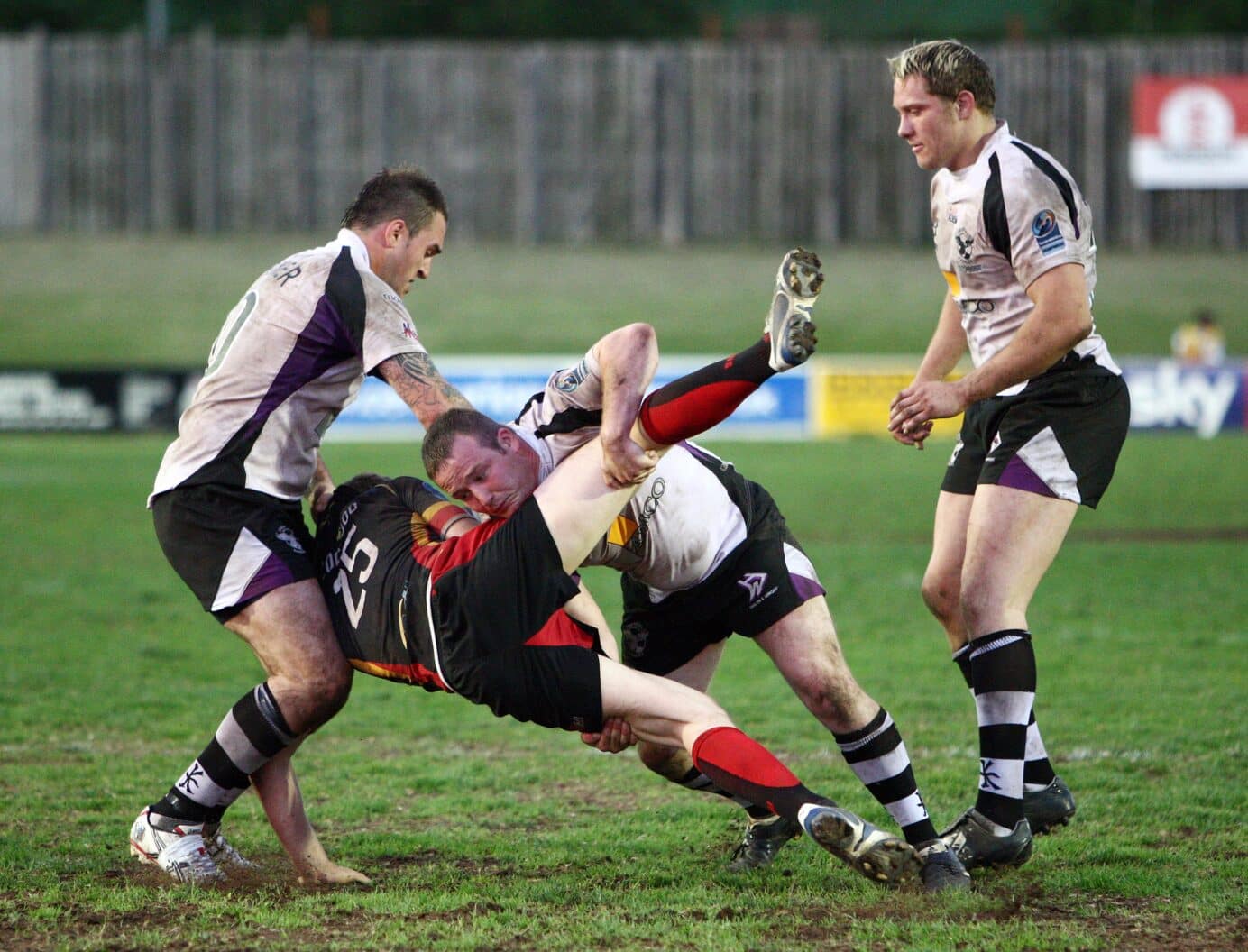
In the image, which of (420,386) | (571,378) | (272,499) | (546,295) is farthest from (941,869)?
(546,295)

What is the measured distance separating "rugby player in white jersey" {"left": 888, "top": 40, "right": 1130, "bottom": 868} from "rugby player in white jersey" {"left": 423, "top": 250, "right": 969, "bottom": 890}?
43 cm

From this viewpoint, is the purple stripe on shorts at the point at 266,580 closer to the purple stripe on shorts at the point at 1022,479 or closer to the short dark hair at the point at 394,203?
the short dark hair at the point at 394,203

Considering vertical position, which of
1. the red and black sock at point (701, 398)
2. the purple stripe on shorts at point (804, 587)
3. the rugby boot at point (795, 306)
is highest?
the rugby boot at point (795, 306)

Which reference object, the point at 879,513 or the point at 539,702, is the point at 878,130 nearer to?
the point at 879,513

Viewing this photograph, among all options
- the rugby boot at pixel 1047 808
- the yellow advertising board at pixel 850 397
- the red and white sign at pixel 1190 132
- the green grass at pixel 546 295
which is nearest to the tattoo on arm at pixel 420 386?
the rugby boot at pixel 1047 808

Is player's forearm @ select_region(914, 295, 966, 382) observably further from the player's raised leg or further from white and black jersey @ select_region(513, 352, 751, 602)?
the player's raised leg

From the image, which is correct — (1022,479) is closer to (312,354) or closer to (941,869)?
(941,869)

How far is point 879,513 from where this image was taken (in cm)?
1434

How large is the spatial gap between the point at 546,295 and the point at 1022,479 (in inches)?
1111

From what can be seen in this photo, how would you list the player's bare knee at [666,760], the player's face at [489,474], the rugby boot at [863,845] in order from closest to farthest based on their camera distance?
the rugby boot at [863,845], the player's face at [489,474], the player's bare knee at [666,760]

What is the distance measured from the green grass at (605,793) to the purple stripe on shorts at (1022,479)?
1.17 m

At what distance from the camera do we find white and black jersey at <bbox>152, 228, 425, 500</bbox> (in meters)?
4.60

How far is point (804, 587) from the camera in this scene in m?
4.69

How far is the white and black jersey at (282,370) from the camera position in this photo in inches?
181
